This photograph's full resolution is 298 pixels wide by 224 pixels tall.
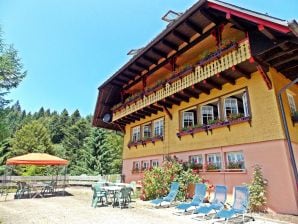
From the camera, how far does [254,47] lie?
9.54 metres

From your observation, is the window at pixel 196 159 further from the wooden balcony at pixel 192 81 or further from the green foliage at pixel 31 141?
the green foliage at pixel 31 141

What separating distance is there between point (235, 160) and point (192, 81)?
184 inches

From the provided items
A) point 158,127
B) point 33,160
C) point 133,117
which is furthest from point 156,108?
point 33,160

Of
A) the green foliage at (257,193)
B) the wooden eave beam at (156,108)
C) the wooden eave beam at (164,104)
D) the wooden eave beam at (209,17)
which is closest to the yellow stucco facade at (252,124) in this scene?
the wooden eave beam at (164,104)

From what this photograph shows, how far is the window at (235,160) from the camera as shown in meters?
10.4

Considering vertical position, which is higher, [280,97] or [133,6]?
[133,6]

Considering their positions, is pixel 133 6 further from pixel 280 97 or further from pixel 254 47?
pixel 280 97

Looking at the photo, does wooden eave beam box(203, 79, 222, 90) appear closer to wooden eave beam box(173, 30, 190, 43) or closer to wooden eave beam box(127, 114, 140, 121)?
wooden eave beam box(173, 30, 190, 43)

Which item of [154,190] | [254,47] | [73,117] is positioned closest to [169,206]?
[154,190]

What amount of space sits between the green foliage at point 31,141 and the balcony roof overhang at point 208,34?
31.5 m

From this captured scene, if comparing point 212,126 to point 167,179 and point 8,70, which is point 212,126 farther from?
point 8,70

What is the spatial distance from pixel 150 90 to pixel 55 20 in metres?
7.25

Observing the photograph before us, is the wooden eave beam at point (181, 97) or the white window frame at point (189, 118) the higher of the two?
the wooden eave beam at point (181, 97)

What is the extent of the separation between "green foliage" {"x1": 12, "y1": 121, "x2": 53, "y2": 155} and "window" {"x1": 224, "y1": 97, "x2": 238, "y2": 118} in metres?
40.5
